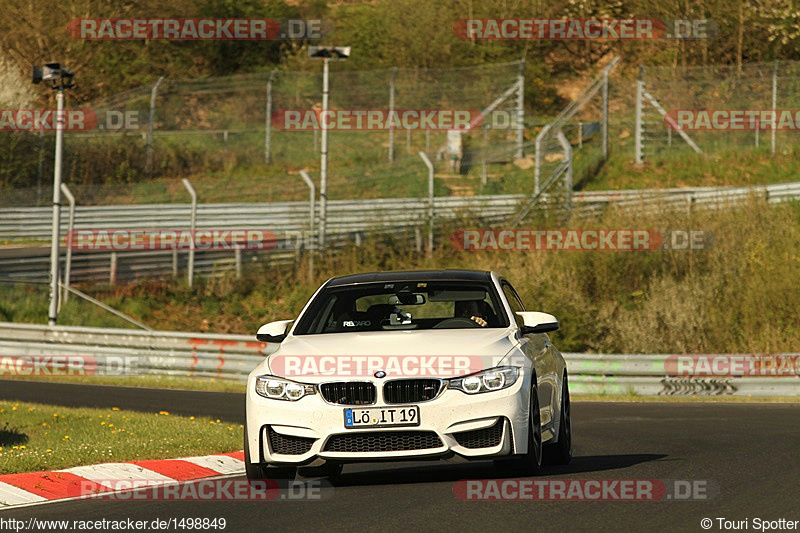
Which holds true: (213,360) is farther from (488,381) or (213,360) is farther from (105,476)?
(488,381)

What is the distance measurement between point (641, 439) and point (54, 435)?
6.34m

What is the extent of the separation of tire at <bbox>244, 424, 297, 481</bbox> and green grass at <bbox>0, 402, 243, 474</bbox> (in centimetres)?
216

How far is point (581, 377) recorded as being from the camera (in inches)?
973

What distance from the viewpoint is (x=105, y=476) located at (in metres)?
11.2

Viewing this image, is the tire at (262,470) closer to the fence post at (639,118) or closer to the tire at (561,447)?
the tire at (561,447)

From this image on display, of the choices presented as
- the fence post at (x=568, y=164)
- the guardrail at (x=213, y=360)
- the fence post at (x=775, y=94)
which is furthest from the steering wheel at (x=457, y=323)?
the fence post at (x=775, y=94)

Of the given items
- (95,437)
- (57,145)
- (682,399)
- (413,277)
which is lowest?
(682,399)

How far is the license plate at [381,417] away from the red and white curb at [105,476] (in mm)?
2033

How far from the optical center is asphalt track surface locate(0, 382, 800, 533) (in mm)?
8320

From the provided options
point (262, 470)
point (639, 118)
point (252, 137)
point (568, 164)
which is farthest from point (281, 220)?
point (262, 470)

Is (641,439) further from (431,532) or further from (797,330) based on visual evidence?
(797,330)

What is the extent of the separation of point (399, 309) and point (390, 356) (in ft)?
4.64

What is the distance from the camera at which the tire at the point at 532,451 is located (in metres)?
9.95

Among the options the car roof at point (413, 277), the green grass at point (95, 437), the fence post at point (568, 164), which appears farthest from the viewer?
the fence post at point (568, 164)
